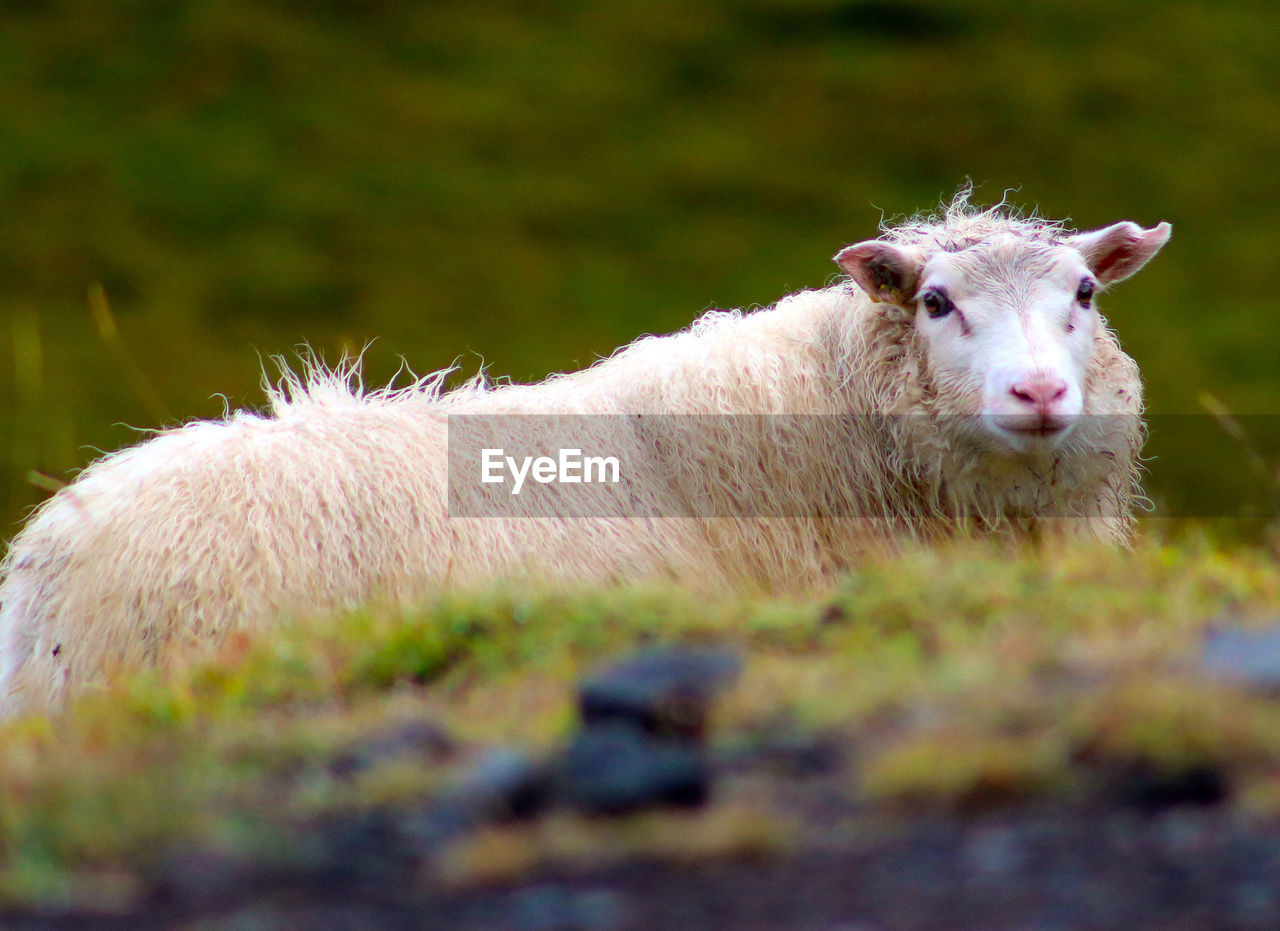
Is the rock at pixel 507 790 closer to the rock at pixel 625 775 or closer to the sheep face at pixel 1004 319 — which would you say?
the rock at pixel 625 775

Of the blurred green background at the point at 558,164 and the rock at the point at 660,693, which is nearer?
the rock at the point at 660,693

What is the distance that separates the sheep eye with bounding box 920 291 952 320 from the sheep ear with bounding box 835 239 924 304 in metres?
0.13

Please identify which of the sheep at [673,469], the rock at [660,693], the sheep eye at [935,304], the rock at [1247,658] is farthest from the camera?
the sheep eye at [935,304]

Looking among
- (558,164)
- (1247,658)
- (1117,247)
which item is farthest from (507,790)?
(558,164)

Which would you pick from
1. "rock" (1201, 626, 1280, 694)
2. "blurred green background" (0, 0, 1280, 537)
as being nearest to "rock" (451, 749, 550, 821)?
"rock" (1201, 626, 1280, 694)

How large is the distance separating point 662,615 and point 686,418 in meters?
1.94

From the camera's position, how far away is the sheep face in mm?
5733

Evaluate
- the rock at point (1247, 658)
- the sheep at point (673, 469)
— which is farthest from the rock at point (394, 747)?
the sheep at point (673, 469)

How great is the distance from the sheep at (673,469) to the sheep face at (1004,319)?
0.4 inches

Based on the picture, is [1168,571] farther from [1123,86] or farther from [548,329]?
[1123,86]

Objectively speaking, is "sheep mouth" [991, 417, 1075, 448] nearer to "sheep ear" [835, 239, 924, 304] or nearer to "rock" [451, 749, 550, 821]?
"sheep ear" [835, 239, 924, 304]

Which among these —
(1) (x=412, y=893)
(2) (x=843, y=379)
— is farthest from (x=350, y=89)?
(1) (x=412, y=893)

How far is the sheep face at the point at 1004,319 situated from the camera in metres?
5.73

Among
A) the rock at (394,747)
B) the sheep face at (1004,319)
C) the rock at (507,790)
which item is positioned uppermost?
the sheep face at (1004,319)
